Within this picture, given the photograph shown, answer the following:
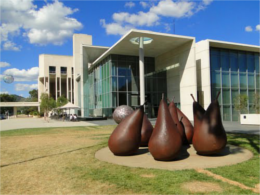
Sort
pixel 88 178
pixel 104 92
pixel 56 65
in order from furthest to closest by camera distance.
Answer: pixel 56 65 → pixel 104 92 → pixel 88 178

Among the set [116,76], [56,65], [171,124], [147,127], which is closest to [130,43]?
[116,76]

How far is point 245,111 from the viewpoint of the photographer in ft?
94.8

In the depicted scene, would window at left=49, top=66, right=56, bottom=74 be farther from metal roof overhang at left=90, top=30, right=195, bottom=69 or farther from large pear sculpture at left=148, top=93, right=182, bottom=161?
large pear sculpture at left=148, top=93, right=182, bottom=161

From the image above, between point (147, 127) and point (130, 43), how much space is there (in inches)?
813

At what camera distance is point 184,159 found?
7184 mm

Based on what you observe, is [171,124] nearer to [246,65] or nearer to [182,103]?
[182,103]

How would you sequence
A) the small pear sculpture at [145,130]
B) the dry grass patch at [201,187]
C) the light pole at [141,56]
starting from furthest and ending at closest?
the light pole at [141,56]
the small pear sculpture at [145,130]
the dry grass patch at [201,187]

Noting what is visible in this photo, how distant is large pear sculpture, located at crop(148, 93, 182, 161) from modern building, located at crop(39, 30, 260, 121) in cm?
1920

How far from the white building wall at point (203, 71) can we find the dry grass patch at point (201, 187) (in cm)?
2387

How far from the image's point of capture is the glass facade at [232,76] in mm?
29844

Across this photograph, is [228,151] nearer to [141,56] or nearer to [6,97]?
[141,56]

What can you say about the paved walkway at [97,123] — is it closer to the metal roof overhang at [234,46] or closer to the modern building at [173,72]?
the modern building at [173,72]

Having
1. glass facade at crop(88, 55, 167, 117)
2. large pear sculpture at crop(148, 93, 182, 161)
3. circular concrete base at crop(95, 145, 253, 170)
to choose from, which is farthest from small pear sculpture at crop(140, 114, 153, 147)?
glass facade at crop(88, 55, 167, 117)

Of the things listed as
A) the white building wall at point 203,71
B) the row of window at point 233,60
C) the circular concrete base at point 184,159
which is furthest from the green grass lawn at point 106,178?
the row of window at point 233,60
